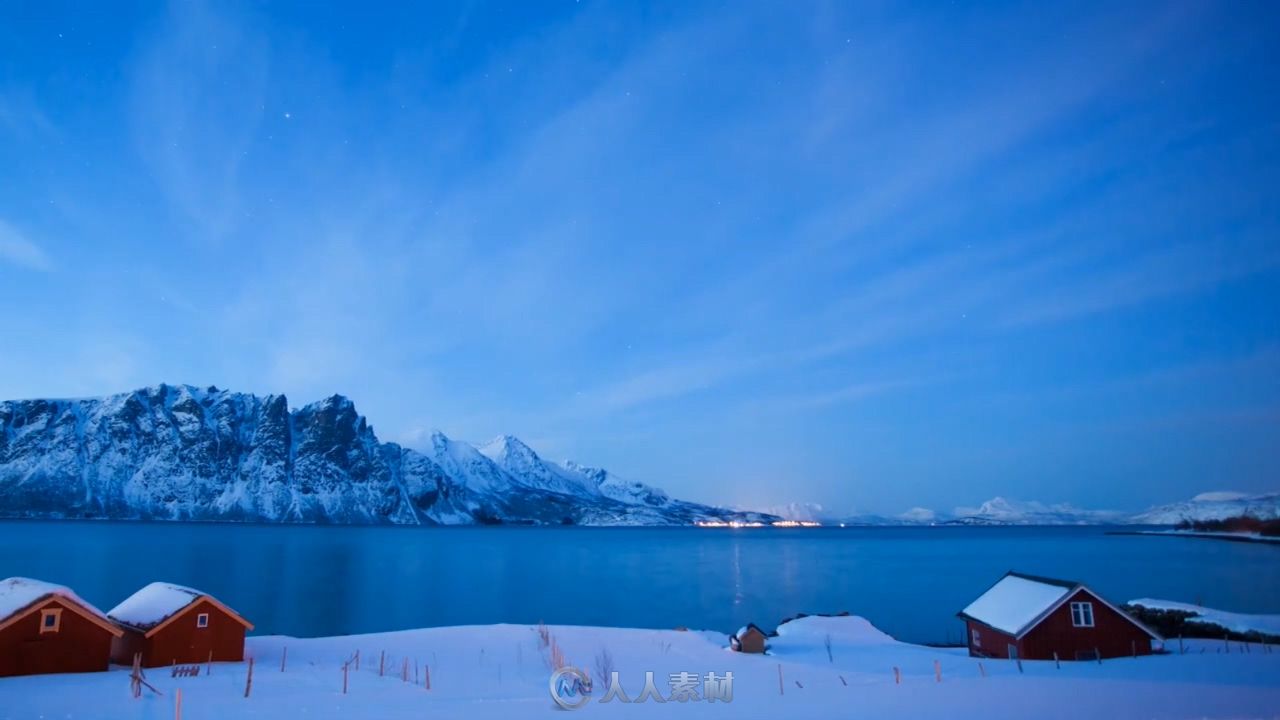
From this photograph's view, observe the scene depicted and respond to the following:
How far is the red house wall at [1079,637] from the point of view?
36.2 m

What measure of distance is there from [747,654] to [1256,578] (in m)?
101

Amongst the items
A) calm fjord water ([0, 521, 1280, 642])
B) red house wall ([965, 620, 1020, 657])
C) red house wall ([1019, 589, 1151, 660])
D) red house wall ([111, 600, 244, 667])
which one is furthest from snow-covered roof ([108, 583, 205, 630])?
red house wall ([1019, 589, 1151, 660])

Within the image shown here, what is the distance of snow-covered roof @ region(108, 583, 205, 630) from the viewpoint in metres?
33.0

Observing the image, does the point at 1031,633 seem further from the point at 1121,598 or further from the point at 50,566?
the point at 50,566

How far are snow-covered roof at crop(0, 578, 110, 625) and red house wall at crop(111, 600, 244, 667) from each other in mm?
2312

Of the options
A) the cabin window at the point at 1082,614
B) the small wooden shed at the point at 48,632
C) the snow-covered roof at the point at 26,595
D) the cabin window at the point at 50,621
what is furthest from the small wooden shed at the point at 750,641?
the cabin window at the point at 50,621

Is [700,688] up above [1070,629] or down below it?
below

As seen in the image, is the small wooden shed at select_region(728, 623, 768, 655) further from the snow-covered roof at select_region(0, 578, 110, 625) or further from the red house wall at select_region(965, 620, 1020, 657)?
the snow-covered roof at select_region(0, 578, 110, 625)

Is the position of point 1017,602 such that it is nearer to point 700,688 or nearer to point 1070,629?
point 1070,629

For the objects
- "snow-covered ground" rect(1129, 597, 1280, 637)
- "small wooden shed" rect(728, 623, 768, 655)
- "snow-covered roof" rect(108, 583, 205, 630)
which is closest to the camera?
"snow-covered roof" rect(108, 583, 205, 630)

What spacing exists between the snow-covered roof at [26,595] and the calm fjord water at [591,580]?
117 ft

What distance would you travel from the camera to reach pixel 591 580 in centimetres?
11706

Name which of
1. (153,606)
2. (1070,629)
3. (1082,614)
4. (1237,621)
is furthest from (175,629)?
(1237,621)

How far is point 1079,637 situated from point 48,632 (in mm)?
46703
